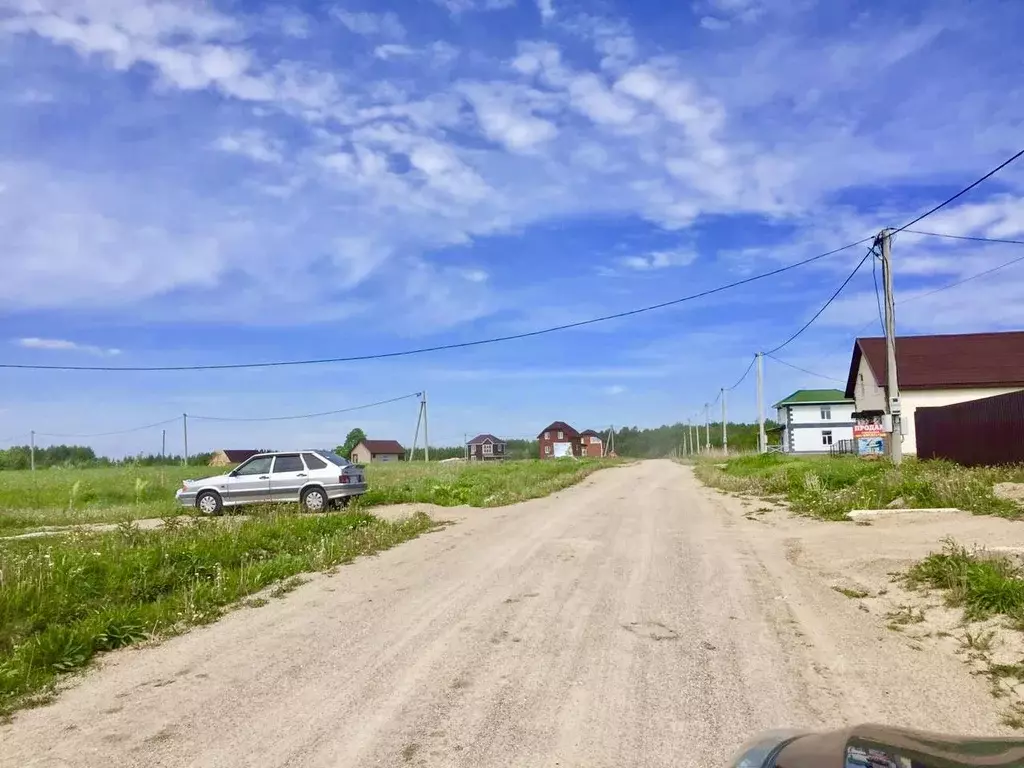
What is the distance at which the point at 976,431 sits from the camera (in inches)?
914

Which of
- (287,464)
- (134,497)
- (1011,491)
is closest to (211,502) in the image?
(287,464)

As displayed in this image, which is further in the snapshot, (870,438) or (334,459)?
(870,438)

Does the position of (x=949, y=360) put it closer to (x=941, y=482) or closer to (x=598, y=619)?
(x=941, y=482)

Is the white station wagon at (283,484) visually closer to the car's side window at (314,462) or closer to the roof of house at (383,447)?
the car's side window at (314,462)

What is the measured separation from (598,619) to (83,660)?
4.19m

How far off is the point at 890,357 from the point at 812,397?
51.2 metres

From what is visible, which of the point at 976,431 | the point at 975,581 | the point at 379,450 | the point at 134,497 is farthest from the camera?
the point at 379,450

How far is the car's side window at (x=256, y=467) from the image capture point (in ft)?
63.6

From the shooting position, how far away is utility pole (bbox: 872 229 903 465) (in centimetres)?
1962

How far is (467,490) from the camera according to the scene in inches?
904

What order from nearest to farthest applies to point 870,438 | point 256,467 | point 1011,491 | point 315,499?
point 1011,491 → point 315,499 → point 256,467 → point 870,438

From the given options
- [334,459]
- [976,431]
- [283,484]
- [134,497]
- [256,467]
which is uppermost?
[976,431]

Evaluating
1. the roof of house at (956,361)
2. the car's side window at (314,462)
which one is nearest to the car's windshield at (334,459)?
the car's side window at (314,462)

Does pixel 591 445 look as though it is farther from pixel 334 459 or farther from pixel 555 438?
pixel 334 459
